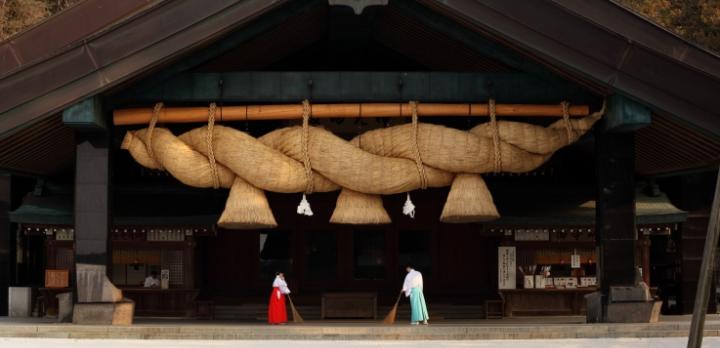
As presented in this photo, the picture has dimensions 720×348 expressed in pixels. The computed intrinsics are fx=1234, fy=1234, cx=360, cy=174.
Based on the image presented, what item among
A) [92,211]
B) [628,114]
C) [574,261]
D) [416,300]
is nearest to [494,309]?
[574,261]

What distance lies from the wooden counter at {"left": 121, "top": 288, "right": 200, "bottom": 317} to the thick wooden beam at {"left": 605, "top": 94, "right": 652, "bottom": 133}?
10.9 meters

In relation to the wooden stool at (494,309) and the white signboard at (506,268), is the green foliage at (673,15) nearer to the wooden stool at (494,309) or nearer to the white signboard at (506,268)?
the white signboard at (506,268)

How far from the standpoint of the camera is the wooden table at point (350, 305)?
26.7 meters

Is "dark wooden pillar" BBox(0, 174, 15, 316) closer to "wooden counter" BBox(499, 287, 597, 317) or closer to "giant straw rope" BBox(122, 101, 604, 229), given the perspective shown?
"giant straw rope" BBox(122, 101, 604, 229)

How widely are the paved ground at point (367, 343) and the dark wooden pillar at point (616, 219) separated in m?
2.39

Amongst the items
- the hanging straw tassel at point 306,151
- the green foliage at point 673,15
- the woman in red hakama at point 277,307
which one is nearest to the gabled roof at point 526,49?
the hanging straw tassel at point 306,151

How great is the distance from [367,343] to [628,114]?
606 cm

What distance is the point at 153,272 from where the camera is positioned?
28.2 meters

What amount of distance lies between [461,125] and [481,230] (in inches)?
91.7

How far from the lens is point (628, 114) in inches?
822

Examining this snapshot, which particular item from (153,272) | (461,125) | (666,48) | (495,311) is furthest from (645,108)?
(153,272)

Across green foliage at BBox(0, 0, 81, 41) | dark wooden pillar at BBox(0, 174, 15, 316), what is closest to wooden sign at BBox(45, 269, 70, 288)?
dark wooden pillar at BBox(0, 174, 15, 316)

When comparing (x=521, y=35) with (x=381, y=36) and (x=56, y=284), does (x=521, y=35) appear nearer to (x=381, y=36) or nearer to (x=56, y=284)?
(x=381, y=36)

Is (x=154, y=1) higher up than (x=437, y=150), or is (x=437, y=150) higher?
(x=154, y=1)
